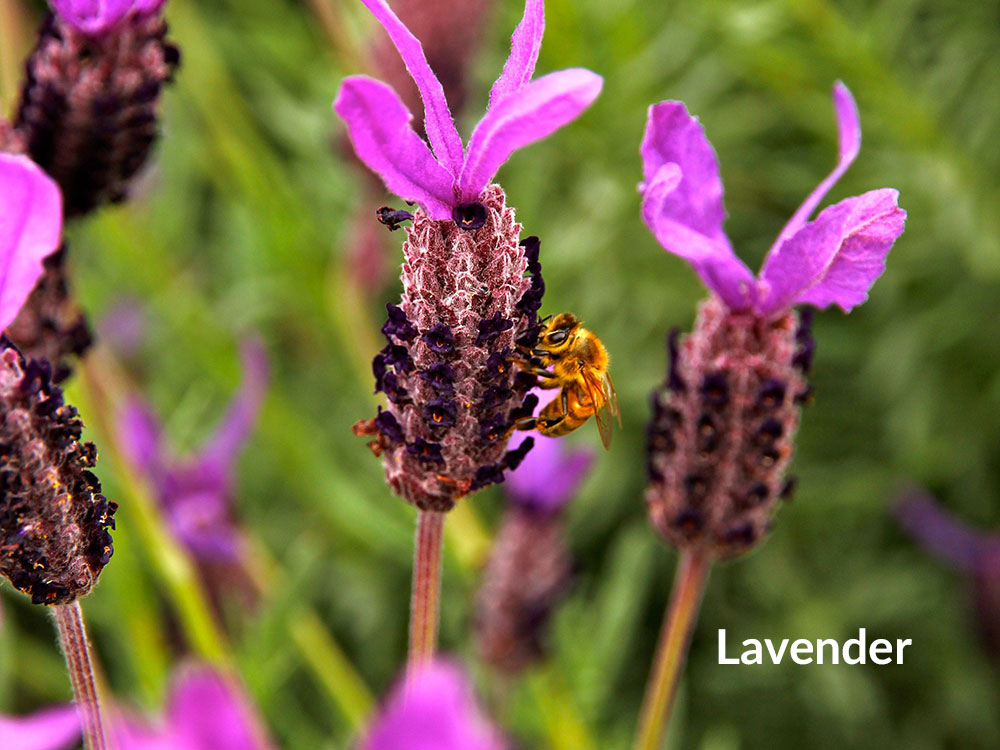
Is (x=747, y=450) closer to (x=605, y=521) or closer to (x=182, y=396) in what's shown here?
(x=605, y=521)

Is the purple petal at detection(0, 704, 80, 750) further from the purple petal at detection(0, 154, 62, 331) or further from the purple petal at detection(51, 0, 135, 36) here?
the purple petal at detection(51, 0, 135, 36)

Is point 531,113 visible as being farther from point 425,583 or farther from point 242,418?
point 242,418

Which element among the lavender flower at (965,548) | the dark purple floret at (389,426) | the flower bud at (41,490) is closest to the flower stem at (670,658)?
the dark purple floret at (389,426)

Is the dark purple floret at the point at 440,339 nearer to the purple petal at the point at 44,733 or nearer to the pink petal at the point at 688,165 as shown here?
the pink petal at the point at 688,165

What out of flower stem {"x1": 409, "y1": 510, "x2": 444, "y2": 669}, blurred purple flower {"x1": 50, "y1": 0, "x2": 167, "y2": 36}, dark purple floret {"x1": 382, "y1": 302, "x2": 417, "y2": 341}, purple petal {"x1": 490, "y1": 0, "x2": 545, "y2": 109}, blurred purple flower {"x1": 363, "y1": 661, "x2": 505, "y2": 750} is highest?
blurred purple flower {"x1": 50, "y1": 0, "x2": 167, "y2": 36}

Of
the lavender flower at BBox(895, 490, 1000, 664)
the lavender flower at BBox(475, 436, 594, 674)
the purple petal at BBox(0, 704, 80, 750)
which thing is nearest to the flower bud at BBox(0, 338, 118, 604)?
the purple petal at BBox(0, 704, 80, 750)

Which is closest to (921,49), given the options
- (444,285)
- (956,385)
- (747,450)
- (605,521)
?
(956,385)
